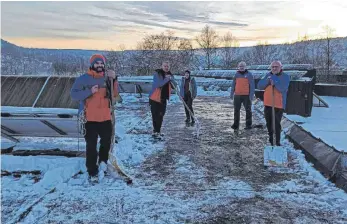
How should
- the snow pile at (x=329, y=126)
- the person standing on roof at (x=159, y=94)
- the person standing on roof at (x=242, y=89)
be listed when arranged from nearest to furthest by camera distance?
the snow pile at (x=329, y=126)
the person standing on roof at (x=159, y=94)
the person standing on roof at (x=242, y=89)

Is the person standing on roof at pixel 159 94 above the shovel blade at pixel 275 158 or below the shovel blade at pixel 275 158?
above

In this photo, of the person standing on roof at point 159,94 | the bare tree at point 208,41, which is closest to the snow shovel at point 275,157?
the person standing on roof at point 159,94

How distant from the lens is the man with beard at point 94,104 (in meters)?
5.55

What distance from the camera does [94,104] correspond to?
560cm

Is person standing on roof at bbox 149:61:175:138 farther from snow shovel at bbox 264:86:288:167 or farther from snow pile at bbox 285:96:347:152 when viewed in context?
snow pile at bbox 285:96:347:152

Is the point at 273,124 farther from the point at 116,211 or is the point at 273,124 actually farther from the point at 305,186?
the point at 116,211

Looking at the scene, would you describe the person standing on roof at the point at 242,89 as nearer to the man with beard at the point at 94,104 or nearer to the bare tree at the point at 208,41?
the man with beard at the point at 94,104

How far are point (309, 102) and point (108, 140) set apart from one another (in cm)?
851

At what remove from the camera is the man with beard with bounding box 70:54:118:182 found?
555 cm

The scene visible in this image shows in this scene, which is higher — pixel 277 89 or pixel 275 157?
pixel 277 89

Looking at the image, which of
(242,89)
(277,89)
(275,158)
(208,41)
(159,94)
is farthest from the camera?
(208,41)

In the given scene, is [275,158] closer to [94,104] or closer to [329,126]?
[94,104]

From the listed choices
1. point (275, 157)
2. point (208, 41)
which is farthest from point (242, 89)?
point (208, 41)

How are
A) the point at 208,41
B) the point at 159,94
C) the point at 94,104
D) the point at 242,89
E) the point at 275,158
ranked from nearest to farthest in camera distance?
the point at 94,104, the point at 275,158, the point at 159,94, the point at 242,89, the point at 208,41
